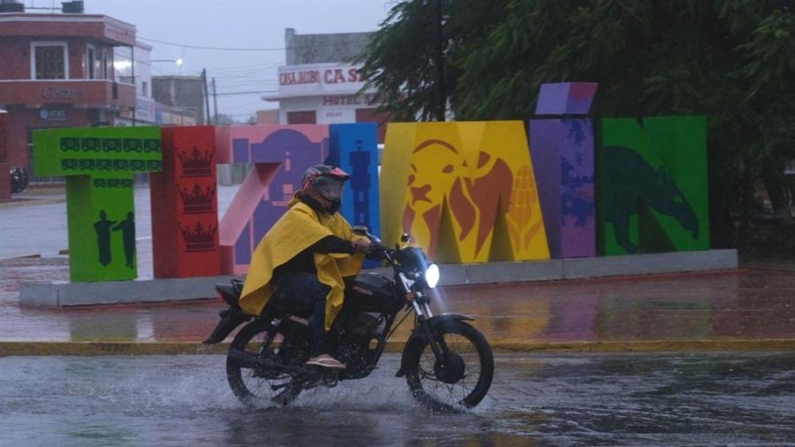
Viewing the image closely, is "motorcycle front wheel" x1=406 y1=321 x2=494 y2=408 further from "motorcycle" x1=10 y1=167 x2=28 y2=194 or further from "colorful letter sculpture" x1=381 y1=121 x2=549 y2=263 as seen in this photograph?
"motorcycle" x1=10 y1=167 x2=28 y2=194

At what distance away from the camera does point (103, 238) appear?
49.5 ft

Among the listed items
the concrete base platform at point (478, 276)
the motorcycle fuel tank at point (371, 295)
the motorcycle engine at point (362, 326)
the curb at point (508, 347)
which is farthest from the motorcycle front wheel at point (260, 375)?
the concrete base platform at point (478, 276)

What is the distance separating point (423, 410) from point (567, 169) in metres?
9.29

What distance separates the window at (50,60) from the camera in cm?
6712

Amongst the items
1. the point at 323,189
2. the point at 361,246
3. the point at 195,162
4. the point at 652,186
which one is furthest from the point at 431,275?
the point at 652,186

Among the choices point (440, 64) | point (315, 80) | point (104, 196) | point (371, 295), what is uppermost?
point (315, 80)

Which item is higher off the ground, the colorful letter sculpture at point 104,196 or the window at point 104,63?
the window at point 104,63

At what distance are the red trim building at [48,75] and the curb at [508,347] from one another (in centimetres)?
5518

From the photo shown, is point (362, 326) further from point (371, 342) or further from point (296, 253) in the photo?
point (296, 253)

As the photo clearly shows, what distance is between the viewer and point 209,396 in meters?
9.52

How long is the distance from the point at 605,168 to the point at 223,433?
418 inches

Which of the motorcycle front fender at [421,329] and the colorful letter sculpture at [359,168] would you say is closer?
the motorcycle front fender at [421,329]

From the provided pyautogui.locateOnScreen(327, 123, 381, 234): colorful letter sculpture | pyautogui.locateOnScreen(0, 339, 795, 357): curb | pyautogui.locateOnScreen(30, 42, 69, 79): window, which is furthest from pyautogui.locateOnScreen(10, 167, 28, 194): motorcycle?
pyautogui.locateOnScreen(0, 339, 795, 357): curb

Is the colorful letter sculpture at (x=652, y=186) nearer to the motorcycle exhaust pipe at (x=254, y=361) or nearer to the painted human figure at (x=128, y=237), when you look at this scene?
the painted human figure at (x=128, y=237)
